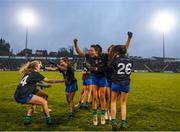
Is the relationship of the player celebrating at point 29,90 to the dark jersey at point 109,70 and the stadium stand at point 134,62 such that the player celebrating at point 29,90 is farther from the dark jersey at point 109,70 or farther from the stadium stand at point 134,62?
the stadium stand at point 134,62

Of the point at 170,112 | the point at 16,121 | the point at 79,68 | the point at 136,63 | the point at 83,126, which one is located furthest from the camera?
the point at 136,63

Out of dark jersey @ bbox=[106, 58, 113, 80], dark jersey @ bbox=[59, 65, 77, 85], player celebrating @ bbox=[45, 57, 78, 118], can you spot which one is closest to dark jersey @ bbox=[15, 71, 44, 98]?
player celebrating @ bbox=[45, 57, 78, 118]

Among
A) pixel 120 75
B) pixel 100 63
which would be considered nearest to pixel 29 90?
pixel 100 63

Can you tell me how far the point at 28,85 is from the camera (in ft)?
30.8

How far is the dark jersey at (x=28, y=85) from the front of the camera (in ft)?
30.5

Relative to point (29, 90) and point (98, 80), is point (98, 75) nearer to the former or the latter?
point (98, 80)

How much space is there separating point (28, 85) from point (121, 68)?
2.73 m

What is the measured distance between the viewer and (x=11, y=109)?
12.6 meters

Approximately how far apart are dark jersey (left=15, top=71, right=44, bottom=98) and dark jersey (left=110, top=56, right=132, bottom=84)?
2.19 meters

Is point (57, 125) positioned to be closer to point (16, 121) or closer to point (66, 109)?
point (16, 121)

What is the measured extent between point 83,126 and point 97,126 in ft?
1.35

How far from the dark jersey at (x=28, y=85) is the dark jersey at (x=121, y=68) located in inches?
86.1

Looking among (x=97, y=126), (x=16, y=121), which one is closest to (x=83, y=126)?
(x=97, y=126)

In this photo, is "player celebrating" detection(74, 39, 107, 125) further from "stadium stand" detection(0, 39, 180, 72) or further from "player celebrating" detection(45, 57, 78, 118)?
"stadium stand" detection(0, 39, 180, 72)
